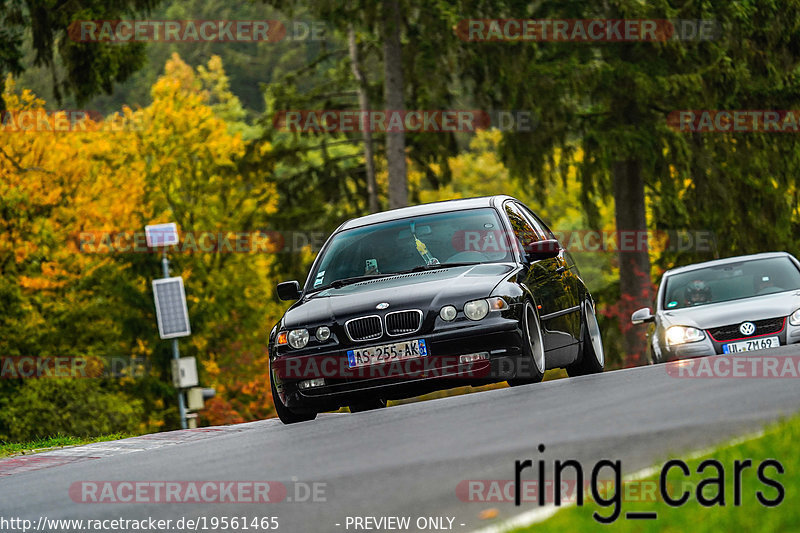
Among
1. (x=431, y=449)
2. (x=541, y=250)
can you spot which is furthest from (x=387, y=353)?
(x=431, y=449)

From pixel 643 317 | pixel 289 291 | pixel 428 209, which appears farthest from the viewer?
pixel 643 317

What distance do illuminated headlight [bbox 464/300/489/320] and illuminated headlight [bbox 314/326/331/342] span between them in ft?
3.67

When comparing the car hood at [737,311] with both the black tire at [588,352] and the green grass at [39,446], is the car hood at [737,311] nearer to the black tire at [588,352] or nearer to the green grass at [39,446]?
the black tire at [588,352]

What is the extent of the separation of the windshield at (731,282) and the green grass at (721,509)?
31.9 ft

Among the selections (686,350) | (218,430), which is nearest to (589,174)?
(686,350)

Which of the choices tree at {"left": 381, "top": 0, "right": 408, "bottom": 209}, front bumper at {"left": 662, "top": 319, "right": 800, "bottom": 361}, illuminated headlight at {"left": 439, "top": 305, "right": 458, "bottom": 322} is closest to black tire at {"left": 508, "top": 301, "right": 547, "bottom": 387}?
illuminated headlight at {"left": 439, "top": 305, "right": 458, "bottom": 322}

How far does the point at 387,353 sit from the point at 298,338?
2.68 feet

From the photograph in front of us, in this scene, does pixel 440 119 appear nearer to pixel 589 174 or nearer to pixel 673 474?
pixel 589 174

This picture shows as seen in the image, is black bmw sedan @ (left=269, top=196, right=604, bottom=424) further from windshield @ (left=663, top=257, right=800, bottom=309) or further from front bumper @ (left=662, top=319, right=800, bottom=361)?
windshield @ (left=663, top=257, right=800, bottom=309)

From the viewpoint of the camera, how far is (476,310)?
429 inches

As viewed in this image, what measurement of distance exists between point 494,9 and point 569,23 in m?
1.59

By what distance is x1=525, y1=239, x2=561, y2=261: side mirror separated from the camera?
39.3 feet

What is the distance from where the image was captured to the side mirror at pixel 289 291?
12.4 m

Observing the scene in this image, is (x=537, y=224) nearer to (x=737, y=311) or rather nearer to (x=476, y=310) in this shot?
(x=737, y=311)
